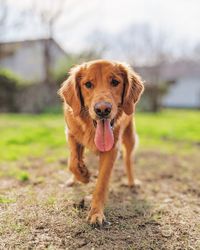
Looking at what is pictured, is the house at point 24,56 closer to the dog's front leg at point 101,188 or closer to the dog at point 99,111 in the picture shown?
the dog at point 99,111

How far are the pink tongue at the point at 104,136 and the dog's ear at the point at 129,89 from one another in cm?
46

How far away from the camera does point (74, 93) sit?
4457 millimetres

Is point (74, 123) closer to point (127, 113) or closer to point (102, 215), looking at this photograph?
point (127, 113)

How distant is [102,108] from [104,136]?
400 mm

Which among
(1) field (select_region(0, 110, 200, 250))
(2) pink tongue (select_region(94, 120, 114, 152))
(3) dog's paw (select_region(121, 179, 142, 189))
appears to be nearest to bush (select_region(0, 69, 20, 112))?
(1) field (select_region(0, 110, 200, 250))

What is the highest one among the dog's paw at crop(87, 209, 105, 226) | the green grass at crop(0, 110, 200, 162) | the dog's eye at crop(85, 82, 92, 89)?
the dog's eye at crop(85, 82, 92, 89)

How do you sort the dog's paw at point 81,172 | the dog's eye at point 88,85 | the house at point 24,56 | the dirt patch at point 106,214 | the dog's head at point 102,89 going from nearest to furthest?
the dirt patch at point 106,214, the dog's head at point 102,89, the dog's eye at point 88,85, the dog's paw at point 81,172, the house at point 24,56

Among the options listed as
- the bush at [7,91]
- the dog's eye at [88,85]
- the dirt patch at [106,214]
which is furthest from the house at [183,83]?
the dog's eye at [88,85]

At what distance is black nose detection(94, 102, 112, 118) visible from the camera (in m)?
3.91

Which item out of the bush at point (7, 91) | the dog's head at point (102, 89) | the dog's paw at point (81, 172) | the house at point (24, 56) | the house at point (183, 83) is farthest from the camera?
the house at point (183, 83)

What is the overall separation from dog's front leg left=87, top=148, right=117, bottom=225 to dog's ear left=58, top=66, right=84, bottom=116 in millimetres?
631

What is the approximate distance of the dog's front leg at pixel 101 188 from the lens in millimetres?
3861

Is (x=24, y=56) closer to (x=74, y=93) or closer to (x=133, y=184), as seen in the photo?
(x=133, y=184)

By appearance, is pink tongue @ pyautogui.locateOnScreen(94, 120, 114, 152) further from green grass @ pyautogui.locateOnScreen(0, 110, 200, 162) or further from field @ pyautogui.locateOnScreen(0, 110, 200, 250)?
green grass @ pyautogui.locateOnScreen(0, 110, 200, 162)
